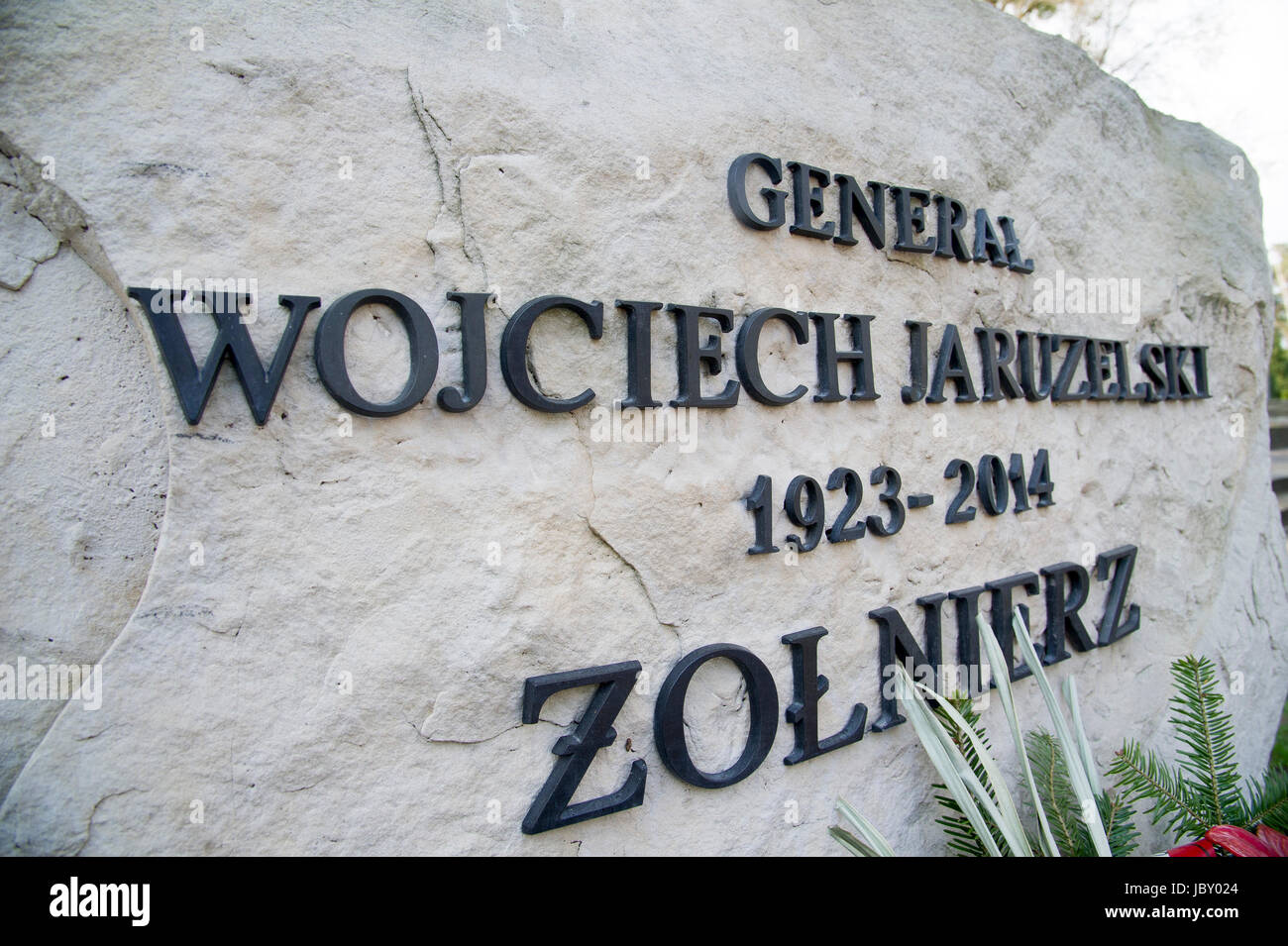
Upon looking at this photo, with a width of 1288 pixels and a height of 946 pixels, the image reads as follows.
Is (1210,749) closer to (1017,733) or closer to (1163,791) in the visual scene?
(1163,791)

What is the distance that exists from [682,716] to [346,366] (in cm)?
109

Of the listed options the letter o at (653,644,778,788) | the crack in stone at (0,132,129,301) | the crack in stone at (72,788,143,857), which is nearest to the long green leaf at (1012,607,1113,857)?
the letter o at (653,644,778,788)

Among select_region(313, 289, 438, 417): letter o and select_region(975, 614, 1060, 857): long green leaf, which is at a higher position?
select_region(313, 289, 438, 417): letter o

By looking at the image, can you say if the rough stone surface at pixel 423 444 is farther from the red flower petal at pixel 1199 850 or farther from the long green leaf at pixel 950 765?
the red flower petal at pixel 1199 850

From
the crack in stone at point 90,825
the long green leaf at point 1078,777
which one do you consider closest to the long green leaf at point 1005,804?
the long green leaf at point 1078,777

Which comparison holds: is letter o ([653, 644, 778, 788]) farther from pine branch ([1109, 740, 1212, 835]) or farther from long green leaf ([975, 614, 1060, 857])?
pine branch ([1109, 740, 1212, 835])

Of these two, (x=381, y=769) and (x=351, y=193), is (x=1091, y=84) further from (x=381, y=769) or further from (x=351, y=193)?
(x=381, y=769)

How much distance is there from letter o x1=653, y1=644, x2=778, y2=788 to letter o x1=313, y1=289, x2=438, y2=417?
0.87m

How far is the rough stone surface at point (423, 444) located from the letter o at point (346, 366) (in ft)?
0.16

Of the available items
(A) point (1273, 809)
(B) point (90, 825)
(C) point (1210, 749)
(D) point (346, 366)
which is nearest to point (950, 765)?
(C) point (1210, 749)

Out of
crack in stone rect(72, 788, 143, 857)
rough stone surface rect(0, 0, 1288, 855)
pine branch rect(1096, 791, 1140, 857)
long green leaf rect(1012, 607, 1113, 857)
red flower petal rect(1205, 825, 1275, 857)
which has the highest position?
rough stone surface rect(0, 0, 1288, 855)

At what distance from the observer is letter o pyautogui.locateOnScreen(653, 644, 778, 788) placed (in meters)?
1.84

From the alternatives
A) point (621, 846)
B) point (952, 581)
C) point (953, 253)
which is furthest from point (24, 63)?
point (952, 581)

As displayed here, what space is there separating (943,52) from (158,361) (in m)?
2.50
